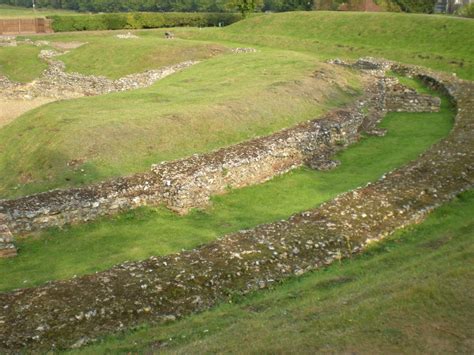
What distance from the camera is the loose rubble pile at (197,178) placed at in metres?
17.2

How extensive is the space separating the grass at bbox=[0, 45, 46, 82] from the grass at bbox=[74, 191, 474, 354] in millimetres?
36043

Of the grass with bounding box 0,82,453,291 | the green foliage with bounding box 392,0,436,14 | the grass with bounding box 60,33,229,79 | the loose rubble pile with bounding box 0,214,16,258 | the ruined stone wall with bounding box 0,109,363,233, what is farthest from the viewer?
the green foliage with bounding box 392,0,436,14

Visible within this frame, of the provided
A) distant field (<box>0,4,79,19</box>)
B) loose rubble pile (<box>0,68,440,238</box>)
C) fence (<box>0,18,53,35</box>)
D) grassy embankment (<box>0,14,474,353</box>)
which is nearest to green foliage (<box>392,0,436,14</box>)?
fence (<box>0,18,53,35</box>)

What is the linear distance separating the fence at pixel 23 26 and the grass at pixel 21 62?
24321 mm

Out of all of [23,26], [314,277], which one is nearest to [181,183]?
[314,277]

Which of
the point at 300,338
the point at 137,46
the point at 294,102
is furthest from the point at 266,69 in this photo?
the point at 300,338

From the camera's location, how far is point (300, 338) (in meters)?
9.74

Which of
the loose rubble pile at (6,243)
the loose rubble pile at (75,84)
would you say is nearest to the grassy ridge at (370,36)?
the loose rubble pile at (75,84)

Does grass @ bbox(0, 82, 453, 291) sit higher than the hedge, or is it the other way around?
the hedge

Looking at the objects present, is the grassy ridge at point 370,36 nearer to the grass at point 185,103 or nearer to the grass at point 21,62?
the grass at point 185,103

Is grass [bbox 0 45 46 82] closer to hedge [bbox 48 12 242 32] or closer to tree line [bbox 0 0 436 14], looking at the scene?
hedge [bbox 48 12 242 32]

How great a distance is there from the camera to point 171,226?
1731 centimetres

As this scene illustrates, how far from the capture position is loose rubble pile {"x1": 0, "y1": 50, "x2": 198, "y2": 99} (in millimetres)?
38438

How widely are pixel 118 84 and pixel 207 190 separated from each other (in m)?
22.6
